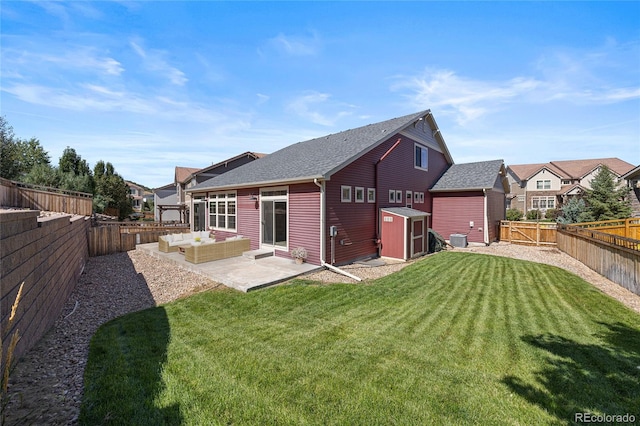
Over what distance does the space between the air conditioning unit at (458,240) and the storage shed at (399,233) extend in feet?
15.0

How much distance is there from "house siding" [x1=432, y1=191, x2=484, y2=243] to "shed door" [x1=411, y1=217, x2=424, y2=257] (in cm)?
522

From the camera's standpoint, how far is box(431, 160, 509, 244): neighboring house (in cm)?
1616

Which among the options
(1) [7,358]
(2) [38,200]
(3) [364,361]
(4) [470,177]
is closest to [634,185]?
(4) [470,177]

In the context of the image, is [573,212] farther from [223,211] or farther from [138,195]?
[138,195]

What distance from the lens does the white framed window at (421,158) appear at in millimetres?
15898

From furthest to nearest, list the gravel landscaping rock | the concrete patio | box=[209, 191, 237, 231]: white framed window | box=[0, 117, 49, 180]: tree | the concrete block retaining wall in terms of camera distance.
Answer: box=[0, 117, 49, 180]: tree, box=[209, 191, 237, 231]: white framed window, the concrete patio, the concrete block retaining wall, the gravel landscaping rock

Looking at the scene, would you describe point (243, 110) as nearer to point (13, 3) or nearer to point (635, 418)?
point (13, 3)

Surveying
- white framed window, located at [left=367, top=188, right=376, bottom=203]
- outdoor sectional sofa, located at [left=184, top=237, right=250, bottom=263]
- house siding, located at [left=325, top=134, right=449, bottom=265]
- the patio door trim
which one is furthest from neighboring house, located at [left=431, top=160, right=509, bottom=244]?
outdoor sectional sofa, located at [left=184, top=237, right=250, bottom=263]

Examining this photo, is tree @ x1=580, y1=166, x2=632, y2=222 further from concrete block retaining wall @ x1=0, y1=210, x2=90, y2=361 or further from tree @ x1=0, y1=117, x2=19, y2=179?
tree @ x1=0, y1=117, x2=19, y2=179

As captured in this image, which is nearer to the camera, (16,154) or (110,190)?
(16,154)

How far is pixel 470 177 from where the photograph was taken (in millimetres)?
17391

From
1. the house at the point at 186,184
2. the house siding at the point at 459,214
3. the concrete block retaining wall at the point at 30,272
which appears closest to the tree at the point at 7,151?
the house at the point at 186,184

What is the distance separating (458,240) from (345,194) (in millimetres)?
9091

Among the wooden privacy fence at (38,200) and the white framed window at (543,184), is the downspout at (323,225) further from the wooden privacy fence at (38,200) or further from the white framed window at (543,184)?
the white framed window at (543,184)
